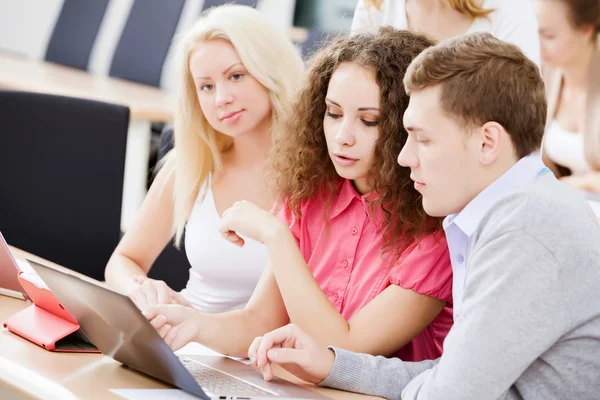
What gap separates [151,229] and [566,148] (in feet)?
4.86

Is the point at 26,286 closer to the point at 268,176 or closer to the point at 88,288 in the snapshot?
the point at 88,288

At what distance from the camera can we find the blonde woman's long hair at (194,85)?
1876 millimetres

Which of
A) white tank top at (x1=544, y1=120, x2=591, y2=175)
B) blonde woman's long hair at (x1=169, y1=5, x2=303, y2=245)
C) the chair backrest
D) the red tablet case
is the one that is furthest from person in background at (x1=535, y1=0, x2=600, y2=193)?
the chair backrest

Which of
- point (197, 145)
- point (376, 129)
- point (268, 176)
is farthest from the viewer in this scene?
point (197, 145)

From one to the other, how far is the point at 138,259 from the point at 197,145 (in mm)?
327

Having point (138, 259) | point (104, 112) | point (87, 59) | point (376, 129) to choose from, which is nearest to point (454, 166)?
point (376, 129)

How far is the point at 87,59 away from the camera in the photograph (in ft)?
17.3

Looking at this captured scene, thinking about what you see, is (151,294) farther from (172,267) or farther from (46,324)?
(172,267)

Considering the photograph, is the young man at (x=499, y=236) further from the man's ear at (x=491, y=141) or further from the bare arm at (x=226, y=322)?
the bare arm at (x=226, y=322)

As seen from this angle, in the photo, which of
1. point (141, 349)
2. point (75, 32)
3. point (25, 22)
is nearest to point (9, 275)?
point (141, 349)

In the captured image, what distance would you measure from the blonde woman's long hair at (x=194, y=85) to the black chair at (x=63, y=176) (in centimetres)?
45

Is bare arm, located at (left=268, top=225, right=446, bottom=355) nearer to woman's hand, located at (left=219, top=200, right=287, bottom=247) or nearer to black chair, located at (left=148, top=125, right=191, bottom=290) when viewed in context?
woman's hand, located at (left=219, top=200, right=287, bottom=247)

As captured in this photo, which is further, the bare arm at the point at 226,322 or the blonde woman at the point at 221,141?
the blonde woman at the point at 221,141

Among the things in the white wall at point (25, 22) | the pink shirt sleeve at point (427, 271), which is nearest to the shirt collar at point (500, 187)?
the pink shirt sleeve at point (427, 271)
